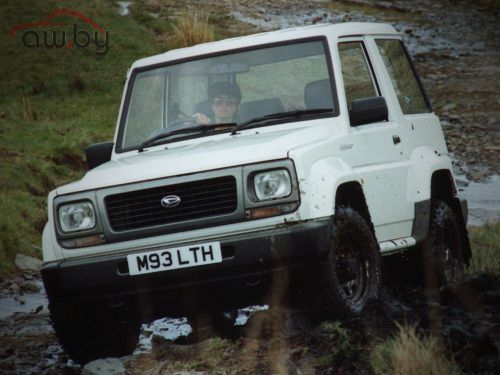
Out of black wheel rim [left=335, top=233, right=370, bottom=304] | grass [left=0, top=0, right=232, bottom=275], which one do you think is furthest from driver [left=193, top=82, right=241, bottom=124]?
grass [left=0, top=0, right=232, bottom=275]

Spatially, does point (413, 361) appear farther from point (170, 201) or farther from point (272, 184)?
point (170, 201)

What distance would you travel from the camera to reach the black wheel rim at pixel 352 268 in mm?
5211

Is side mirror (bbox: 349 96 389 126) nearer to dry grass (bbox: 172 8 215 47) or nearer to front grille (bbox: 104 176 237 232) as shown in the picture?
front grille (bbox: 104 176 237 232)

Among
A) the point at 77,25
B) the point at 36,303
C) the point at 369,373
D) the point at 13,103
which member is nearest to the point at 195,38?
the point at 77,25

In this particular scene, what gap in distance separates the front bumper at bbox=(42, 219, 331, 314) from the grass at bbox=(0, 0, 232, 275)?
14.1 ft

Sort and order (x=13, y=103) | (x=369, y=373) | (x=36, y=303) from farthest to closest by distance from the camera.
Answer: (x=13, y=103)
(x=36, y=303)
(x=369, y=373)

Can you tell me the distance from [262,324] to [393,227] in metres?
1.11

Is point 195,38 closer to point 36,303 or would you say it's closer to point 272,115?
point 36,303

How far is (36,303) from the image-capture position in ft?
26.6

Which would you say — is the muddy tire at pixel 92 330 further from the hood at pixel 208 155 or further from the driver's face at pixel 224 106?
the driver's face at pixel 224 106

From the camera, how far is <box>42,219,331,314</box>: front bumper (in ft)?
15.6

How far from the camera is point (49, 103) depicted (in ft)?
55.2

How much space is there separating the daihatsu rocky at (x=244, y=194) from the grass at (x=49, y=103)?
3.82 metres

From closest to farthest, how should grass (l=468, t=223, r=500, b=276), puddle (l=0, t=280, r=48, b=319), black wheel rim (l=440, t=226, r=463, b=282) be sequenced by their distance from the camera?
black wheel rim (l=440, t=226, r=463, b=282) → puddle (l=0, t=280, r=48, b=319) → grass (l=468, t=223, r=500, b=276)
